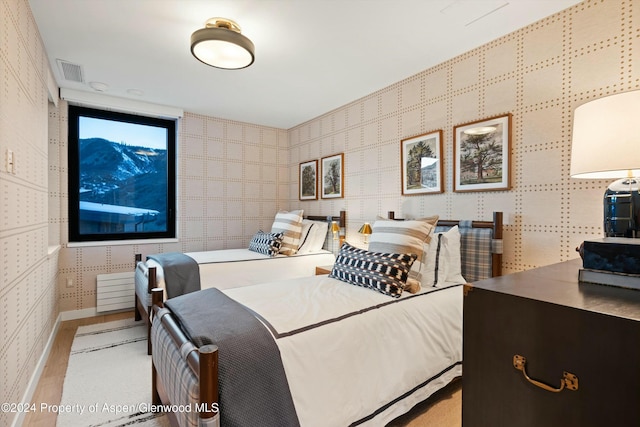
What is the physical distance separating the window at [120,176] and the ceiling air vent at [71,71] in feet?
2.04

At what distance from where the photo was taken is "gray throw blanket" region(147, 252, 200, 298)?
2645 mm

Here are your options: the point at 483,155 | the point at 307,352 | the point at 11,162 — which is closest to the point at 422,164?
the point at 483,155

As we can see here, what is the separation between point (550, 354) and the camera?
76cm

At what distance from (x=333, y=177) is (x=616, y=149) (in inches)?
119

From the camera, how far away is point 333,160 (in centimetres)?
399

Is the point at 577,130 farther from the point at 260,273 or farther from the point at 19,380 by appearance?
the point at 19,380

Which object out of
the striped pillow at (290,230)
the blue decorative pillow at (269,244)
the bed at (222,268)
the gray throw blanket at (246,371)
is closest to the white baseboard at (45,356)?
the bed at (222,268)

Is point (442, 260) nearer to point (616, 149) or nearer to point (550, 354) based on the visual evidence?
point (616, 149)

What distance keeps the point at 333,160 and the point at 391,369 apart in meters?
2.85

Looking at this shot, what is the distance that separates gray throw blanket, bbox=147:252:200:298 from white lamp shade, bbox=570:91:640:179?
283 centimetres

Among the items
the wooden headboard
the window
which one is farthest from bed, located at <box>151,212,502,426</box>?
the window

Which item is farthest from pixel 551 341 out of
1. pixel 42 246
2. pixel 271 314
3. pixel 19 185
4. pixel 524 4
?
pixel 42 246

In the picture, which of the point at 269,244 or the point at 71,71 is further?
the point at 269,244

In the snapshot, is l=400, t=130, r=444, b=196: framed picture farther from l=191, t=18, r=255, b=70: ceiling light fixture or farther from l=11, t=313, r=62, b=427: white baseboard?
l=11, t=313, r=62, b=427: white baseboard
